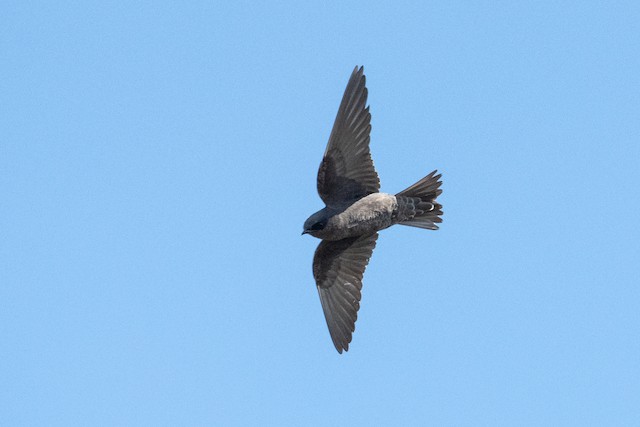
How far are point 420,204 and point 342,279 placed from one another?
1.62 metres

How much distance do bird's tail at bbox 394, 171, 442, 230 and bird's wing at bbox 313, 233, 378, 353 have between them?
776 millimetres

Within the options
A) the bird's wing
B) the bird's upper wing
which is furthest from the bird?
the bird's wing

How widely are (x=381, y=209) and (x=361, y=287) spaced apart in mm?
1340

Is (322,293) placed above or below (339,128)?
below

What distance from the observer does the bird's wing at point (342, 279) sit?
1648 cm

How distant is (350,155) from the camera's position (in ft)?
51.9

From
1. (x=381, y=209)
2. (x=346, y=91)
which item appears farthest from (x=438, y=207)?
(x=346, y=91)

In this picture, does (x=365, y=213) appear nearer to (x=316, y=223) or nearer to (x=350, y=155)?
(x=316, y=223)

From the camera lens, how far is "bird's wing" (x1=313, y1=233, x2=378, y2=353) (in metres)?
16.5

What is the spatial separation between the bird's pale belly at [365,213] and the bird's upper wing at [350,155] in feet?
0.57

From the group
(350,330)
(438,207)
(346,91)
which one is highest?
(346,91)

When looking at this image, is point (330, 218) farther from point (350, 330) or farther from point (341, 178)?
point (350, 330)

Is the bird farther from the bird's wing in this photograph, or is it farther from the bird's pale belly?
the bird's wing

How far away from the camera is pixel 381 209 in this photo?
51.4 feet
